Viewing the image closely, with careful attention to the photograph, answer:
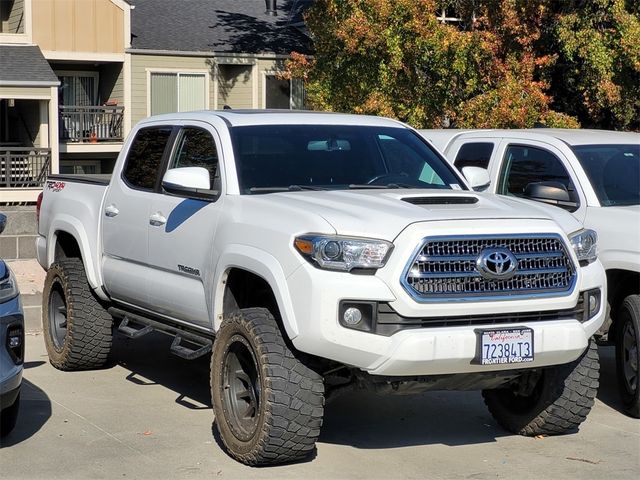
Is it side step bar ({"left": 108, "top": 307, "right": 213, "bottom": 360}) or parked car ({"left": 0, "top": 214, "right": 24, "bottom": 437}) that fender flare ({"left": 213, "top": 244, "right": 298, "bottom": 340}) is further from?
parked car ({"left": 0, "top": 214, "right": 24, "bottom": 437})

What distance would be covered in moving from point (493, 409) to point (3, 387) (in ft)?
10.5

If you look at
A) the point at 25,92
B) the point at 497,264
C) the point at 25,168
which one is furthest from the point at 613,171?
the point at 25,92

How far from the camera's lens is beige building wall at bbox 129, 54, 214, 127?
30.0 m

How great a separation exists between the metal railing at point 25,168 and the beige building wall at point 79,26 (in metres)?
3.34

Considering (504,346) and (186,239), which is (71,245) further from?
(504,346)

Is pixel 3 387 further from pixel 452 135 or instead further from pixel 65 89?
pixel 65 89

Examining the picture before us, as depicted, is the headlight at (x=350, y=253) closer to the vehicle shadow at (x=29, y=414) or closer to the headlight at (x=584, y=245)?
the headlight at (x=584, y=245)

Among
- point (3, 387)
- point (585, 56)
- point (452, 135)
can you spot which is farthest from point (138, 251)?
point (585, 56)

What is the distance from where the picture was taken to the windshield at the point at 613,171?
8578 mm

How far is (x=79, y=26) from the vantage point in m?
29.3

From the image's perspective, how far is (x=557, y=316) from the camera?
6.52 meters

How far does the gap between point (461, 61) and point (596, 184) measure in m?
10.1

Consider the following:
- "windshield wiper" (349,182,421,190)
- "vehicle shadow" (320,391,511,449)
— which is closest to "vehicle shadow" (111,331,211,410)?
"vehicle shadow" (320,391,511,449)

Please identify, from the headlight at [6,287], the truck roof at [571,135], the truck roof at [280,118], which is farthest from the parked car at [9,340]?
the truck roof at [571,135]
